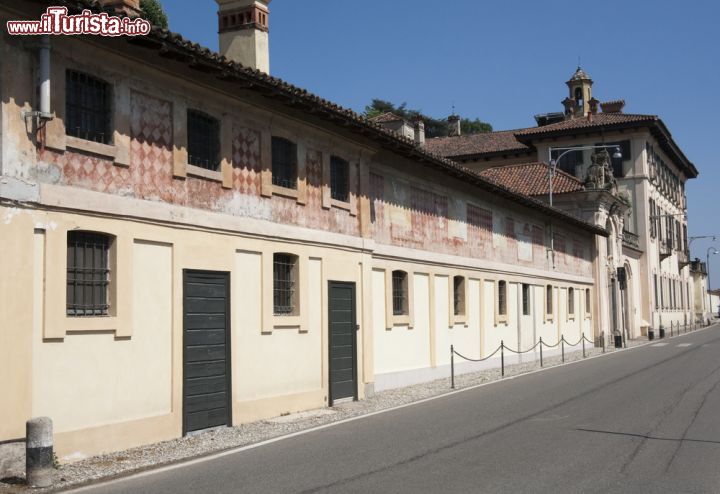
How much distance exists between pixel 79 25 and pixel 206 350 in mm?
5498

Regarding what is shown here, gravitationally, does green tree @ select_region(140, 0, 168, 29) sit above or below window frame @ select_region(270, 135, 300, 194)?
above

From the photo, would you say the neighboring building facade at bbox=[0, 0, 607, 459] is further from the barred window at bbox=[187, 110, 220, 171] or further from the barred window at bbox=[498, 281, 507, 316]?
the barred window at bbox=[498, 281, 507, 316]

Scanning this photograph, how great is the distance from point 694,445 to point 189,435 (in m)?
7.39

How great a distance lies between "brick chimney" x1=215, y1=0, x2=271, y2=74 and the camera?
1803cm

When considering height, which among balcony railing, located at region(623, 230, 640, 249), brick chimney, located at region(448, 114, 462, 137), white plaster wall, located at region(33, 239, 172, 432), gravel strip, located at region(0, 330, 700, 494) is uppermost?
brick chimney, located at region(448, 114, 462, 137)

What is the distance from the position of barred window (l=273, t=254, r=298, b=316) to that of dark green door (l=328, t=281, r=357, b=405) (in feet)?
4.12

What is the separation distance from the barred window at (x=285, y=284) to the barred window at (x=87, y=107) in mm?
4859

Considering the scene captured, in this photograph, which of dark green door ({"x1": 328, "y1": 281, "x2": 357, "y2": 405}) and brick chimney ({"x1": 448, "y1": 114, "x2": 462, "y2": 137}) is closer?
dark green door ({"x1": 328, "y1": 281, "x2": 357, "y2": 405})

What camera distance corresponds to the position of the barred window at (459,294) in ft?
84.0

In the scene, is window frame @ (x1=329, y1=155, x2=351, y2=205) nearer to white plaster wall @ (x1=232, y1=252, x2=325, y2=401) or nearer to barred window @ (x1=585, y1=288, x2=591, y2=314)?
white plaster wall @ (x1=232, y1=252, x2=325, y2=401)

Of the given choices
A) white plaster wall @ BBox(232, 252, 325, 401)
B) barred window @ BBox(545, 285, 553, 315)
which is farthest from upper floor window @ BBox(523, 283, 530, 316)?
white plaster wall @ BBox(232, 252, 325, 401)

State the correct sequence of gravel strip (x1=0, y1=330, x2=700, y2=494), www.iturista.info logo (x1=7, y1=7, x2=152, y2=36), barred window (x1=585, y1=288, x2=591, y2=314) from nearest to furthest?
gravel strip (x1=0, y1=330, x2=700, y2=494) → www.iturista.info logo (x1=7, y1=7, x2=152, y2=36) → barred window (x1=585, y1=288, x2=591, y2=314)

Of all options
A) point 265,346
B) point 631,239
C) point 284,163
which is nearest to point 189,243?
point 265,346

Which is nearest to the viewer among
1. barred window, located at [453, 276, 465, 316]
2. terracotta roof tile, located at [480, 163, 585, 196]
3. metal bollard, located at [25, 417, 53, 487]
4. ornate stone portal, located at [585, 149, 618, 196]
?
metal bollard, located at [25, 417, 53, 487]
